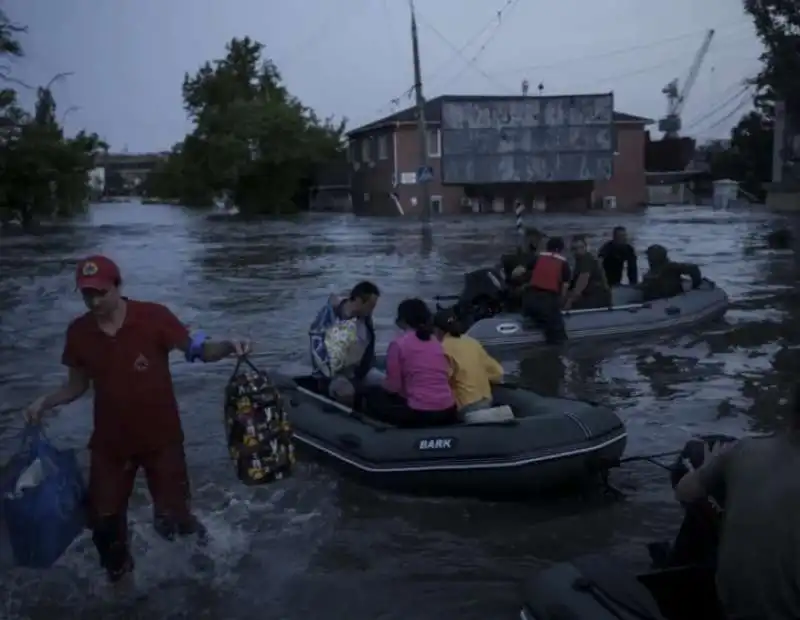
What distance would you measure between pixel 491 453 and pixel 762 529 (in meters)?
3.86

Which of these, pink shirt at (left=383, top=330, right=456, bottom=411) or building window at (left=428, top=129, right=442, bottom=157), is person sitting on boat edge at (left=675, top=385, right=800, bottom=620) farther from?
building window at (left=428, top=129, right=442, bottom=157)

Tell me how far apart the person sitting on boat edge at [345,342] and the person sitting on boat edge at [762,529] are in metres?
4.79

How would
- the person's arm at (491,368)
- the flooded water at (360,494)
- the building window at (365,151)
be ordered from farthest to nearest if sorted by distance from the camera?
1. the building window at (365,151)
2. the person's arm at (491,368)
3. the flooded water at (360,494)

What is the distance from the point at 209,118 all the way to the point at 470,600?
228 feet

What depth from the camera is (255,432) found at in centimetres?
612

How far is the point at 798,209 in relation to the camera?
56.2 m

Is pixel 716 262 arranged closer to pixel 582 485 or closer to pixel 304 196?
pixel 582 485

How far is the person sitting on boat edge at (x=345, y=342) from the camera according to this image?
862 centimetres

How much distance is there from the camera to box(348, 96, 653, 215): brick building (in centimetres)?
6238

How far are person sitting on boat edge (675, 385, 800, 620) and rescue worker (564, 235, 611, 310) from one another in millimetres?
10608

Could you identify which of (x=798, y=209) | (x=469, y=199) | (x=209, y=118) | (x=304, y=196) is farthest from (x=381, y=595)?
(x=304, y=196)

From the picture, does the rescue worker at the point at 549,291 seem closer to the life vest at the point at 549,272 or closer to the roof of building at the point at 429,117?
the life vest at the point at 549,272

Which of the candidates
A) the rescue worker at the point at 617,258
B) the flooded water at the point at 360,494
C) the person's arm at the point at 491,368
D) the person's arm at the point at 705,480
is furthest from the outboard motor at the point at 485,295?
the person's arm at the point at 705,480

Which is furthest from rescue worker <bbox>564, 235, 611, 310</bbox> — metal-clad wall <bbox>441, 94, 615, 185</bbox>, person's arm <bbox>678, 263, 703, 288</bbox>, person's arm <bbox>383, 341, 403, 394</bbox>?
metal-clad wall <bbox>441, 94, 615, 185</bbox>
